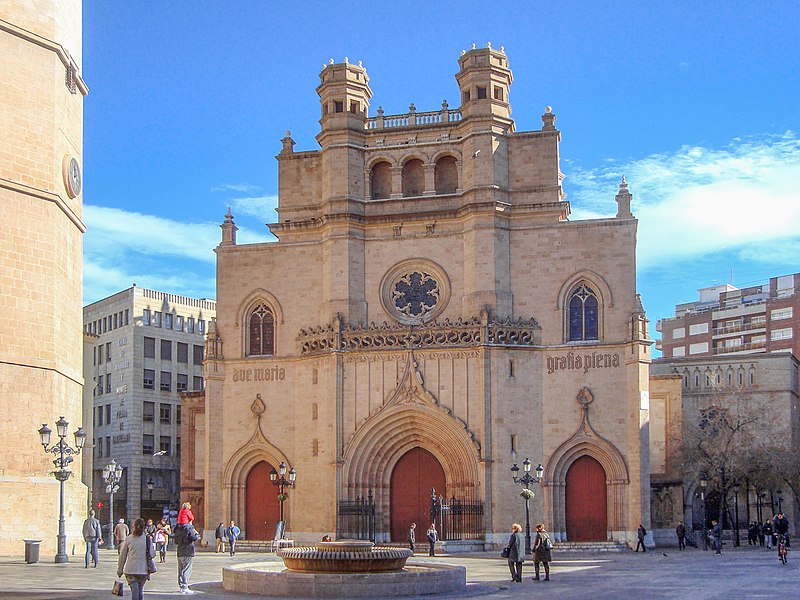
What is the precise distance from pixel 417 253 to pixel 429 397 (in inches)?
230

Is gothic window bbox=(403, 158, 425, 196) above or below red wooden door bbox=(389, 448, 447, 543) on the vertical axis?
above

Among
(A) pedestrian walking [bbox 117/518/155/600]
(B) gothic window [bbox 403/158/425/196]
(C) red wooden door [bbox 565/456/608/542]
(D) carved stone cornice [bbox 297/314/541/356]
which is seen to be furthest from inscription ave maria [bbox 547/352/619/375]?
(A) pedestrian walking [bbox 117/518/155/600]

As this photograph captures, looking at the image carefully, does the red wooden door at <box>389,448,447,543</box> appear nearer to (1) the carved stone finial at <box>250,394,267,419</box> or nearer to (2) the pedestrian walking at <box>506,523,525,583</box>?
(1) the carved stone finial at <box>250,394,267,419</box>

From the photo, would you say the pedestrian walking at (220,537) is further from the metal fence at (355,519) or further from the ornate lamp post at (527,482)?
the ornate lamp post at (527,482)

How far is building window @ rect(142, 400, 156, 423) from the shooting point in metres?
66.5

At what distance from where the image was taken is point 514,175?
Result: 1788 inches

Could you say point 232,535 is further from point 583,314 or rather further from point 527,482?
point 583,314

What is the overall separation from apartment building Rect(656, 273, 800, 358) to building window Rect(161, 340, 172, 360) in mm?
40056

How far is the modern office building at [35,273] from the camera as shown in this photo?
3328 centimetres

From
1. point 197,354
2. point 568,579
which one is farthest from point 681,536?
point 197,354

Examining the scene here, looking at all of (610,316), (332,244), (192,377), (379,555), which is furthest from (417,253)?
(192,377)

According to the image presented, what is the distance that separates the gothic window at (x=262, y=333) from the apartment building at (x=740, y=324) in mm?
46597

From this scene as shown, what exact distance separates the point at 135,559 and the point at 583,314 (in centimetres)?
2836

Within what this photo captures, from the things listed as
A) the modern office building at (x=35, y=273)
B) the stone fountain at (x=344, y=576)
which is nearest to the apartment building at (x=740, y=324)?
the modern office building at (x=35, y=273)
